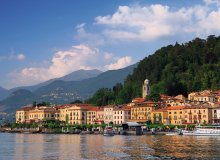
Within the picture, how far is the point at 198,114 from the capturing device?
380 feet

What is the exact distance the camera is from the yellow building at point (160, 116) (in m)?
123

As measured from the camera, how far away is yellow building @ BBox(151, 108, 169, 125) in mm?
122875

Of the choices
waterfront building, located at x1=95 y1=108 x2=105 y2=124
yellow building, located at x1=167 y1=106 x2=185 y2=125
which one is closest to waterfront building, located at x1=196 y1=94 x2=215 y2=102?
yellow building, located at x1=167 y1=106 x2=185 y2=125

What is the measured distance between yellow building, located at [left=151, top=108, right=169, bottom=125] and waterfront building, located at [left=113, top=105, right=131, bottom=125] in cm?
1044

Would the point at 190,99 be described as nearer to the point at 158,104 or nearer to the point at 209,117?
the point at 158,104

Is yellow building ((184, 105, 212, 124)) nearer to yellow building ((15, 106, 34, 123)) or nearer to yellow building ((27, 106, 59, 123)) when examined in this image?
yellow building ((27, 106, 59, 123))

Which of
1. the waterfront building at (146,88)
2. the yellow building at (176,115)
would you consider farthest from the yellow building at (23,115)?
the yellow building at (176,115)

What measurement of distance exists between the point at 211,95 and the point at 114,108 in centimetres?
2805

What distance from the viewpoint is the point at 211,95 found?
12488 centimetres

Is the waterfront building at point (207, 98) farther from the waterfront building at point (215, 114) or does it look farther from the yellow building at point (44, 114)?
the yellow building at point (44, 114)

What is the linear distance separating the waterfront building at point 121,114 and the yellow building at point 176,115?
16.0m

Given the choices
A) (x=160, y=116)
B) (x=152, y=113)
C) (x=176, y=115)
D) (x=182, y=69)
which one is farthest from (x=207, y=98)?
(x=182, y=69)

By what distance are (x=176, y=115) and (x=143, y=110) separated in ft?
36.9

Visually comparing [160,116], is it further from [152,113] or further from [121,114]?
[121,114]
